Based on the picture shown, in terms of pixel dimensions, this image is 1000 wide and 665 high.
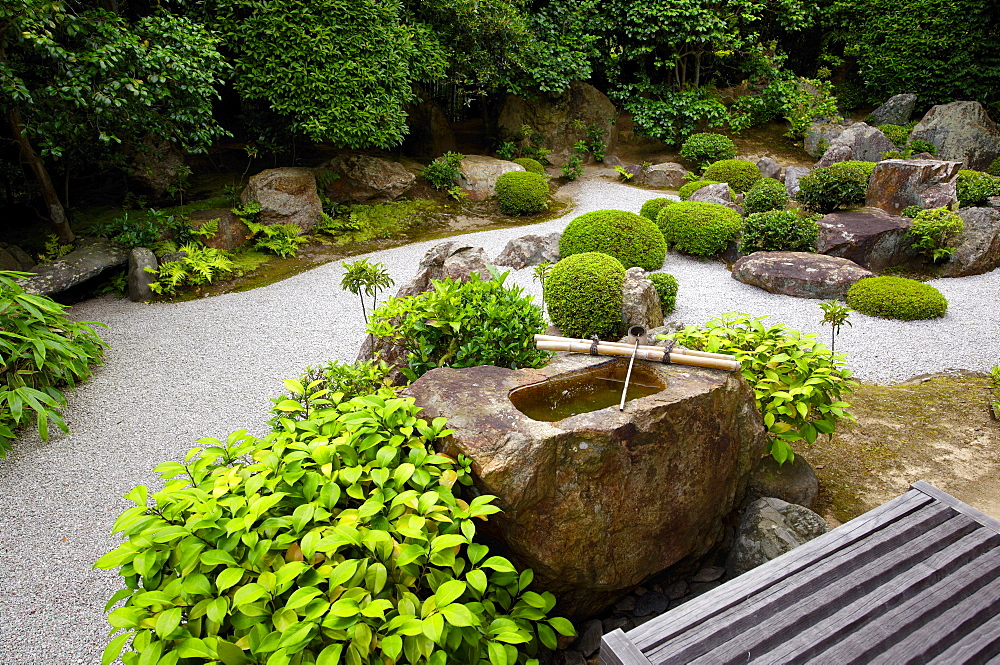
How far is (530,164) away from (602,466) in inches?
471

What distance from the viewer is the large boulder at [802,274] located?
7.60 m

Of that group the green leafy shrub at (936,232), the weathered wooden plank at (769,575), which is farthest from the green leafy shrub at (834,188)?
the weathered wooden plank at (769,575)

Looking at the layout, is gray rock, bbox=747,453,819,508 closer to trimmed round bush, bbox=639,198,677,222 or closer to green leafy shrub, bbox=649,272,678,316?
green leafy shrub, bbox=649,272,678,316

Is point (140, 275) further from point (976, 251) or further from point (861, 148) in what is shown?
point (861, 148)

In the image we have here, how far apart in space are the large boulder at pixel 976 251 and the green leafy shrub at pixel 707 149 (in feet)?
22.2

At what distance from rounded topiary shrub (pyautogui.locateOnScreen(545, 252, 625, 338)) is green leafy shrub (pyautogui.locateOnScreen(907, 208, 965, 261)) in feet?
17.8

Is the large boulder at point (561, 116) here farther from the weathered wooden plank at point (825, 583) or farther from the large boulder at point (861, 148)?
the weathered wooden plank at point (825, 583)

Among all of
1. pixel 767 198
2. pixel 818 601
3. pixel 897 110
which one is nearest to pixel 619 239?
pixel 767 198

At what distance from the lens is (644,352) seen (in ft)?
11.3

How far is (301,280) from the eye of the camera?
8.66 metres

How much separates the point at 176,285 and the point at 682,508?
767cm

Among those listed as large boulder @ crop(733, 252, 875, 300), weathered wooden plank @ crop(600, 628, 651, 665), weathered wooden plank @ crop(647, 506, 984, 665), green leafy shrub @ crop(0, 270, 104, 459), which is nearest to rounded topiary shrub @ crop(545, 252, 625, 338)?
large boulder @ crop(733, 252, 875, 300)

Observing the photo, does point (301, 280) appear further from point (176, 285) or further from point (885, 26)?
point (885, 26)

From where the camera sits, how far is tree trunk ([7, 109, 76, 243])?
7.40 m
